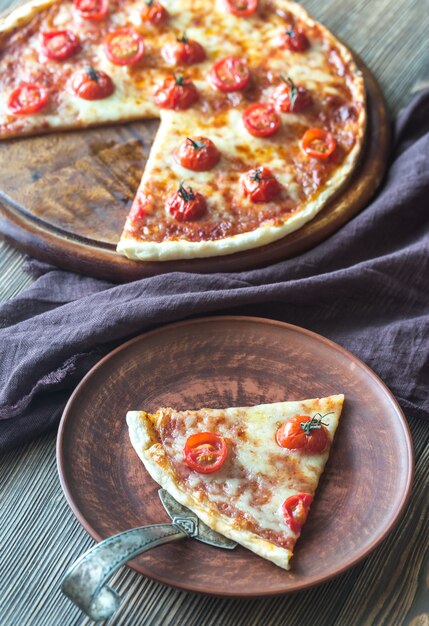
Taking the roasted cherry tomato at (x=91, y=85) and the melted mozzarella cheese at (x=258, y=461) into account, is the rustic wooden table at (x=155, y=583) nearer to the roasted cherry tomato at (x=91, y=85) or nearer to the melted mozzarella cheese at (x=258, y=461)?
the melted mozzarella cheese at (x=258, y=461)

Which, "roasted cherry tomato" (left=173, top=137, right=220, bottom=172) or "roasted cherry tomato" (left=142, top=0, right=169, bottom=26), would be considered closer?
"roasted cherry tomato" (left=173, top=137, right=220, bottom=172)

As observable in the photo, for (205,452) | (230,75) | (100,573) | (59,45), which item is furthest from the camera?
(59,45)

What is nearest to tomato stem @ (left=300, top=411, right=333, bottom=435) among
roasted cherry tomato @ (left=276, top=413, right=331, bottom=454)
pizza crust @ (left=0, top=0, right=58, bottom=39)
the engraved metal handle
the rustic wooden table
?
roasted cherry tomato @ (left=276, top=413, right=331, bottom=454)

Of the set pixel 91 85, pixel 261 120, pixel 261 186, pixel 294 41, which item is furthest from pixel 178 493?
pixel 294 41

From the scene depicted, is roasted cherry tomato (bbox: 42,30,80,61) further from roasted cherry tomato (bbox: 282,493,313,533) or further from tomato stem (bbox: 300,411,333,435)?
roasted cherry tomato (bbox: 282,493,313,533)

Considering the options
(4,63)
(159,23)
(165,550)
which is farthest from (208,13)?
(165,550)

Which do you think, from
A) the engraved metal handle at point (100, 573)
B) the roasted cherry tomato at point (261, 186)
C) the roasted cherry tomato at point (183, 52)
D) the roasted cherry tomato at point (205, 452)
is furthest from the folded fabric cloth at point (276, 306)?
the roasted cherry tomato at point (183, 52)

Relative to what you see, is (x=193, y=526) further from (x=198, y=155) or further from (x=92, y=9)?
(x=92, y=9)
